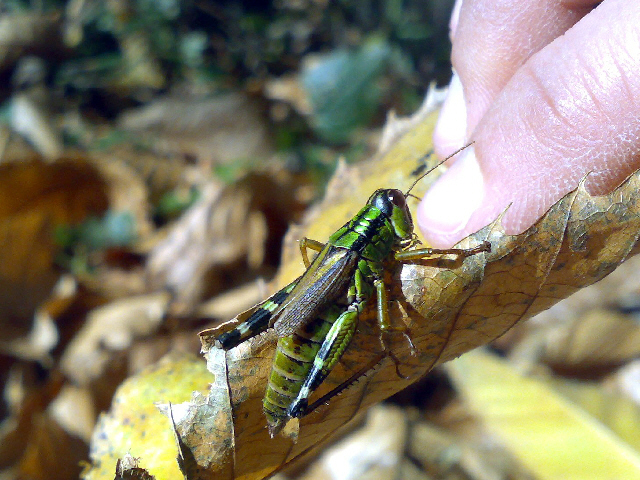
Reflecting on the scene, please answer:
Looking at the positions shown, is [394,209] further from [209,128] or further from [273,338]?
[209,128]

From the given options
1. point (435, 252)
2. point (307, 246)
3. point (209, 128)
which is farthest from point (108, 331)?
point (209, 128)

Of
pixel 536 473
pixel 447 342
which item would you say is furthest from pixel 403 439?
pixel 447 342

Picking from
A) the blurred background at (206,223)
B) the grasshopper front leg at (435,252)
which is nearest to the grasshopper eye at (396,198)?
the grasshopper front leg at (435,252)

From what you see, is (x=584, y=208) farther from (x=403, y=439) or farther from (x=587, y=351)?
(x=587, y=351)

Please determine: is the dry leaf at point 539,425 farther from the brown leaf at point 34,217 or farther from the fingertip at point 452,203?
the brown leaf at point 34,217

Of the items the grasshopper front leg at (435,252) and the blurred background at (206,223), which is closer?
the grasshopper front leg at (435,252)

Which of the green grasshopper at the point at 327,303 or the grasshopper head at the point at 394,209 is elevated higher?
the grasshopper head at the point at 394,209

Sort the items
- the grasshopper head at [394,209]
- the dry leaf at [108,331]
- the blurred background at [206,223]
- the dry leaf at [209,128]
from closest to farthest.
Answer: the grasshopper head at [394,209], the blurred background at [206,223], the dry leaf at [108,331], the dry leaf at [209,128]

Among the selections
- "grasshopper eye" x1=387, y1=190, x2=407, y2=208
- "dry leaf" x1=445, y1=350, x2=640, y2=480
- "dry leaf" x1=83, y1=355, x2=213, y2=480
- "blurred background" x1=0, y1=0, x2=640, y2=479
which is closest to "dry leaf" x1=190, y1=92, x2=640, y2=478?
"dry leaf" x1=83, y1=355, x2=213, y2=480
